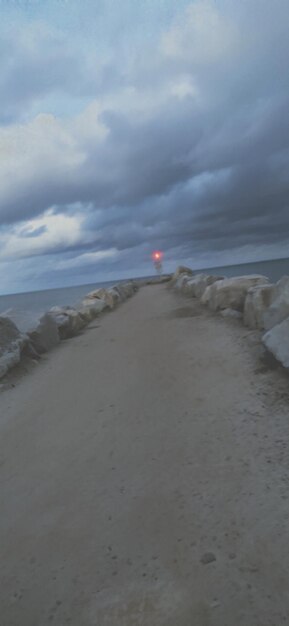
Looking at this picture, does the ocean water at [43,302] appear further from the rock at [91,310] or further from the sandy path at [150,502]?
the sandy path at [150,502]

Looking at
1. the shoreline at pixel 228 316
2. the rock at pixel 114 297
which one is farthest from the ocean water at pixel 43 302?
the shoreline at pixel 228 316

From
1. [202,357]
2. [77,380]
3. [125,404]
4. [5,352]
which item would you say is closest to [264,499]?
[125,404]

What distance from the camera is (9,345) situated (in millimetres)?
8000

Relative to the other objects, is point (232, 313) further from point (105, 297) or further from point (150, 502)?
point (105, 297)

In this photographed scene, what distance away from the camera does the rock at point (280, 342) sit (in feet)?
15.1

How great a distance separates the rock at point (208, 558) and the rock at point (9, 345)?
582 centimetres

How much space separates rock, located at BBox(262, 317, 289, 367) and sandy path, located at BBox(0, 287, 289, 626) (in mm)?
312

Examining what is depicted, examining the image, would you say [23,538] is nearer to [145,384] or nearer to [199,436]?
[199,436]

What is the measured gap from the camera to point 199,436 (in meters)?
3.77

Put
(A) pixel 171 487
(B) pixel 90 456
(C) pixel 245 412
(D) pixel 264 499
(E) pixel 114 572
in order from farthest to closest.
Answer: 1. (C) pixel 245 412
2. (B) pixel 90 456
3. (A) pixel 171 487
4. (D) pixel 264 499
5. (E) pixel 114 572

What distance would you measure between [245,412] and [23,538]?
2.57 m

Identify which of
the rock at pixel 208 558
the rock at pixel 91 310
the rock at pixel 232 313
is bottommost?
the rock at pixel 208 558

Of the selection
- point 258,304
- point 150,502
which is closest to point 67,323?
point 258,304

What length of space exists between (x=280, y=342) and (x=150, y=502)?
2869 millimetres
